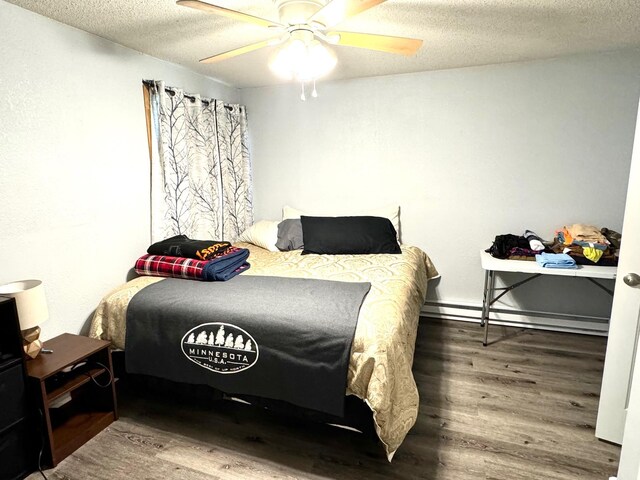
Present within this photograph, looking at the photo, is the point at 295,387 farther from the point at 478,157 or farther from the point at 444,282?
Result: the point at 478,157

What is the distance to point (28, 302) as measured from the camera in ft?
5.80

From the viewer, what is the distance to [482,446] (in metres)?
1.89

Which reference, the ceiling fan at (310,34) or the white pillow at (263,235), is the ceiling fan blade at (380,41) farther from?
the white pillow at (263,235)

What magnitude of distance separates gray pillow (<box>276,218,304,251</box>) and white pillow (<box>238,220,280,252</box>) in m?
0.05

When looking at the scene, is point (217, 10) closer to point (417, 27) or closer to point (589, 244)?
point (417, 27)

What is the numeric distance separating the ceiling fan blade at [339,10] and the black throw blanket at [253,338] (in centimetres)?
135

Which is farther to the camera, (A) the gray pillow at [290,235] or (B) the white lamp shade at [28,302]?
(A) the gray pillow at [290,235]

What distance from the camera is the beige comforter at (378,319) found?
1.64m

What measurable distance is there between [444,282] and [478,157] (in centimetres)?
117

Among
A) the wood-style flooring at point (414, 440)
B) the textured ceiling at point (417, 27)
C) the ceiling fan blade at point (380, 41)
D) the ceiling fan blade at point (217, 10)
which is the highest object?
the textured ceiling at point (417, 27)

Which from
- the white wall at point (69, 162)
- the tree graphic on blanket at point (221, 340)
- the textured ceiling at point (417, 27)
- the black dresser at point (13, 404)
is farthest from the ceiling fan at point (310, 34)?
the black dresser at point (13, 404)

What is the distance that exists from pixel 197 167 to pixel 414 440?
2.56 m

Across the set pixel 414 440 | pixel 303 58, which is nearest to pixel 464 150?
pixel 303 58

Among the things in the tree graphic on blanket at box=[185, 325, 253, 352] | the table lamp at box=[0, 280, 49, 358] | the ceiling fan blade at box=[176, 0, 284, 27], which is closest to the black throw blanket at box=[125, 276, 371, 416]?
the tree graphic on blanket at box=[185, 325, 253, 352]
